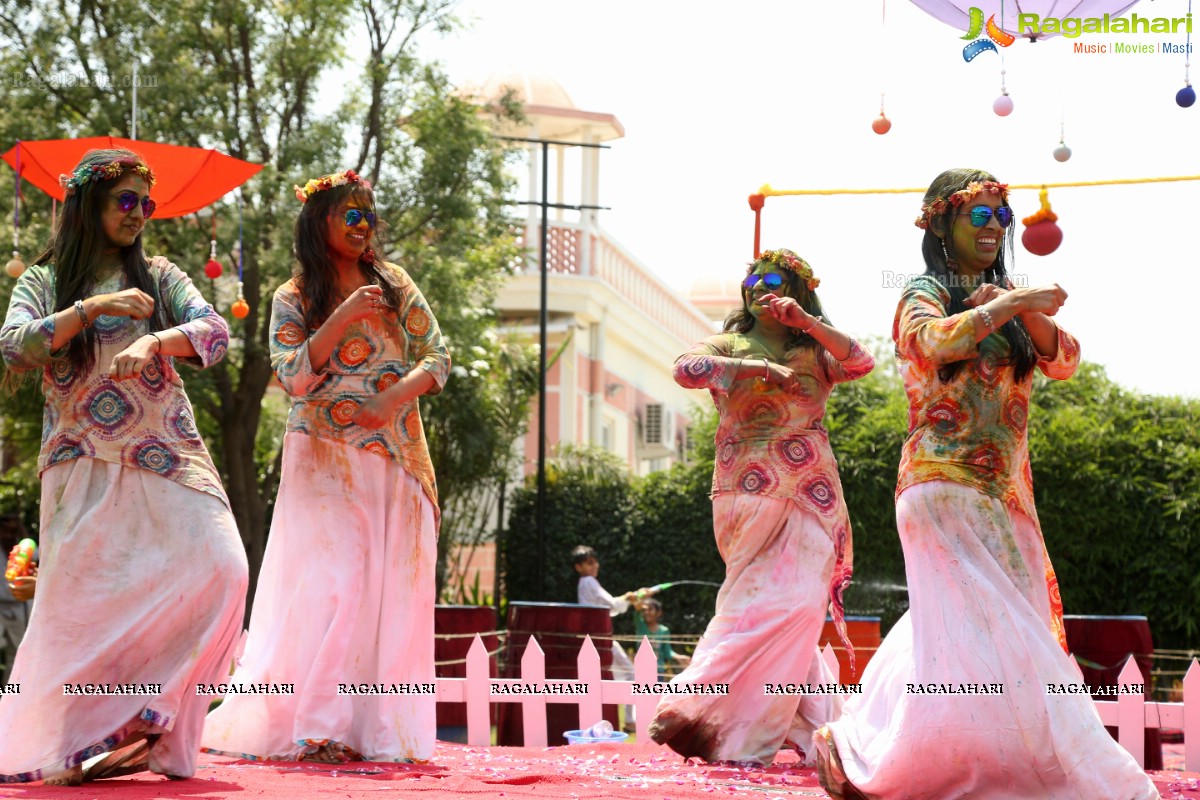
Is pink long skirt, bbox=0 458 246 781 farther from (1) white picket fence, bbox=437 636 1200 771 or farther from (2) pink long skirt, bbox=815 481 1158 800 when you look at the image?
(1) white picket fence, bbox=437 636 1200 771

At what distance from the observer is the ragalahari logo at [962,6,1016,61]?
25.9ft

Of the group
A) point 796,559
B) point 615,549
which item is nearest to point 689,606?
point 615,549

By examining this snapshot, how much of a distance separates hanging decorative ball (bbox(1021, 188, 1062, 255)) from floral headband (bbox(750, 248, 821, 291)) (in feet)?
2.98

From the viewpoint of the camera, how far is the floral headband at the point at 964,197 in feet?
15.6

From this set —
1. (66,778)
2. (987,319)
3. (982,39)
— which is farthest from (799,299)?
(66,778)

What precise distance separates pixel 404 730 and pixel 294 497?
95 centimetres

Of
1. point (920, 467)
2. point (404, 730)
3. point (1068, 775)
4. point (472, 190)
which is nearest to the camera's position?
point (1068, 775)

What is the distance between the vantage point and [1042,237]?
594 centimetres

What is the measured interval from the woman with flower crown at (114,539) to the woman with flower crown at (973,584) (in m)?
1.93

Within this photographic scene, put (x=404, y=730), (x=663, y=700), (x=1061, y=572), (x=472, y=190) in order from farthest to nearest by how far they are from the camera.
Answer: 1. (x=472, y=190)
2. (x=1061, y=572)
3. (x=663, y=700)
4. (x=404, y=730)

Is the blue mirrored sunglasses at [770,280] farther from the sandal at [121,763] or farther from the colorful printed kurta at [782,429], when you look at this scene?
the sandal at [121,763]

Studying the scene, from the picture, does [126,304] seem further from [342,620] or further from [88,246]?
[342,620]

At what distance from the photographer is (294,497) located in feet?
19.3

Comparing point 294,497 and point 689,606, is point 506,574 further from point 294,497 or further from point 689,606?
point 294,497
